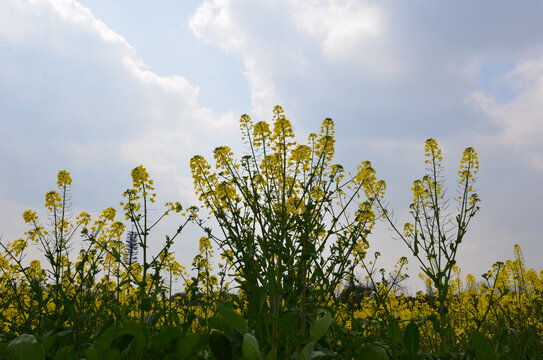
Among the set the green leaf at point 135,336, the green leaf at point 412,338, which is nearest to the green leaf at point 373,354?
the green leaf at point 412,338

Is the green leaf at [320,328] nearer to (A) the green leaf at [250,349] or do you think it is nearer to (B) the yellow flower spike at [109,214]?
(A) the green leaf at [250,349]

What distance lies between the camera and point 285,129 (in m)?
3.37

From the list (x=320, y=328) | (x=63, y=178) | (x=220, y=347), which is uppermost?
(x=63, y=178)

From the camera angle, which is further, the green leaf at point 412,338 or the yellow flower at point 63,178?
the yellow flower at point 63,178

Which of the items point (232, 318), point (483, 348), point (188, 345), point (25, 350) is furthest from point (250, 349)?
point (483, 348)

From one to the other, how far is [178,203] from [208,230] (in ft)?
2.00

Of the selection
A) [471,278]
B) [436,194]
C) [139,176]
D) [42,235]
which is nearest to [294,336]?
[139,176]

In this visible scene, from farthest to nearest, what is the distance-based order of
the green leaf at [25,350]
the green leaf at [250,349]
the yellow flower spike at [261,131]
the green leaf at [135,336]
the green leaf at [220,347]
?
the yellow flower spike at [261,131], the green leaf at [220,347], the green leaf at [135,336], the green leaf at [25,350], the green leaf at [250,349]

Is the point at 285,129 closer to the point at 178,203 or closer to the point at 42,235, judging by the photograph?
the point at 178,203

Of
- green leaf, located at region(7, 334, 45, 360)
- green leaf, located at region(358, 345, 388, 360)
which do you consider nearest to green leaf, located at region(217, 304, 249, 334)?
→ green leaf, located at region(358, 345, 388, 360)

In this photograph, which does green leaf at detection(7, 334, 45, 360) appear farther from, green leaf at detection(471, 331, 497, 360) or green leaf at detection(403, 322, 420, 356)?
green leaf at detection(471, 331, 497, 360)

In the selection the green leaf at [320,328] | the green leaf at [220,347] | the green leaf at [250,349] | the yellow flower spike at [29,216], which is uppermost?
the yellow flower spike at [29,216]

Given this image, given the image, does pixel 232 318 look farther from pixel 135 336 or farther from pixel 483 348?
pixel 483 348

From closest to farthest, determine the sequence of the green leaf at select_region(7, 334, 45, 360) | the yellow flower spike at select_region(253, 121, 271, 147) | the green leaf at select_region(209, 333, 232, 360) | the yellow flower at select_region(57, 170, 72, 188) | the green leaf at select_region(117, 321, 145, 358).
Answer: the green leaf at select_region(7, 334, 45, 360) → the green leaf at select_region(117, 321, 145, 358) → the green leaf at select_region(209, 333, 232, 360) → the yellow flower spike at select_region(253, 121, 271, 147) → the yellow flower at select_region(57, 170, 72, 188)
